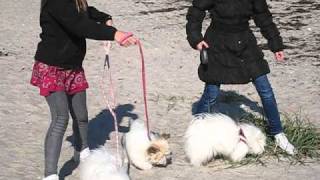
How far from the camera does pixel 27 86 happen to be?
7.62m

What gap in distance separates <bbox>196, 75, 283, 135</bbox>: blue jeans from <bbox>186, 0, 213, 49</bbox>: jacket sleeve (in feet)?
1.54

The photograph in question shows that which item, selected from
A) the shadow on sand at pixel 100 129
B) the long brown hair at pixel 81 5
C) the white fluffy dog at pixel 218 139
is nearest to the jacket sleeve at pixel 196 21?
the white fluffy dog at pixel 218 139

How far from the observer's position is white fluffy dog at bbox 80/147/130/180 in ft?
13.4

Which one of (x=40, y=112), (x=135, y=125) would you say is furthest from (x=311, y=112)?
(x=40, y=112)

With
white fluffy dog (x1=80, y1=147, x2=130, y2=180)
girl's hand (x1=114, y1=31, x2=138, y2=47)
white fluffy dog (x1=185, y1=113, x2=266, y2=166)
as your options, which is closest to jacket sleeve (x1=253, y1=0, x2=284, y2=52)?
white fluffy dog (x1=185, y1=113, x2=266, y2=166)

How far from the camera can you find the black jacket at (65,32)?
3.91m

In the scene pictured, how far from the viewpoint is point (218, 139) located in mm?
4680

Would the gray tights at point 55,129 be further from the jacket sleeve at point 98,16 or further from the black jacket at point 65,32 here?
the jacket sleeve at point 98,16

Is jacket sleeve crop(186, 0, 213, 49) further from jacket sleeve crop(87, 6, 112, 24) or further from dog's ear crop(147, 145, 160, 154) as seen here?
dog's ear crop(147, 145, 160, 154)

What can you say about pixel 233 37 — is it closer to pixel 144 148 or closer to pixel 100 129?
pixel 144 148

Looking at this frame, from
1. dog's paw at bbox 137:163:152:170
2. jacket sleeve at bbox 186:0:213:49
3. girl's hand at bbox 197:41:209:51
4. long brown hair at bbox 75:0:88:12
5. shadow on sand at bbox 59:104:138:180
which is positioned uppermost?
long brown hair at bbox 75:0:88:12

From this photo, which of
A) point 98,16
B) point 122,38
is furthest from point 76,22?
point 98,16

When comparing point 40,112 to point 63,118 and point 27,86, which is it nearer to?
point 27,86

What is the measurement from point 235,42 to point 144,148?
1.15 meters
